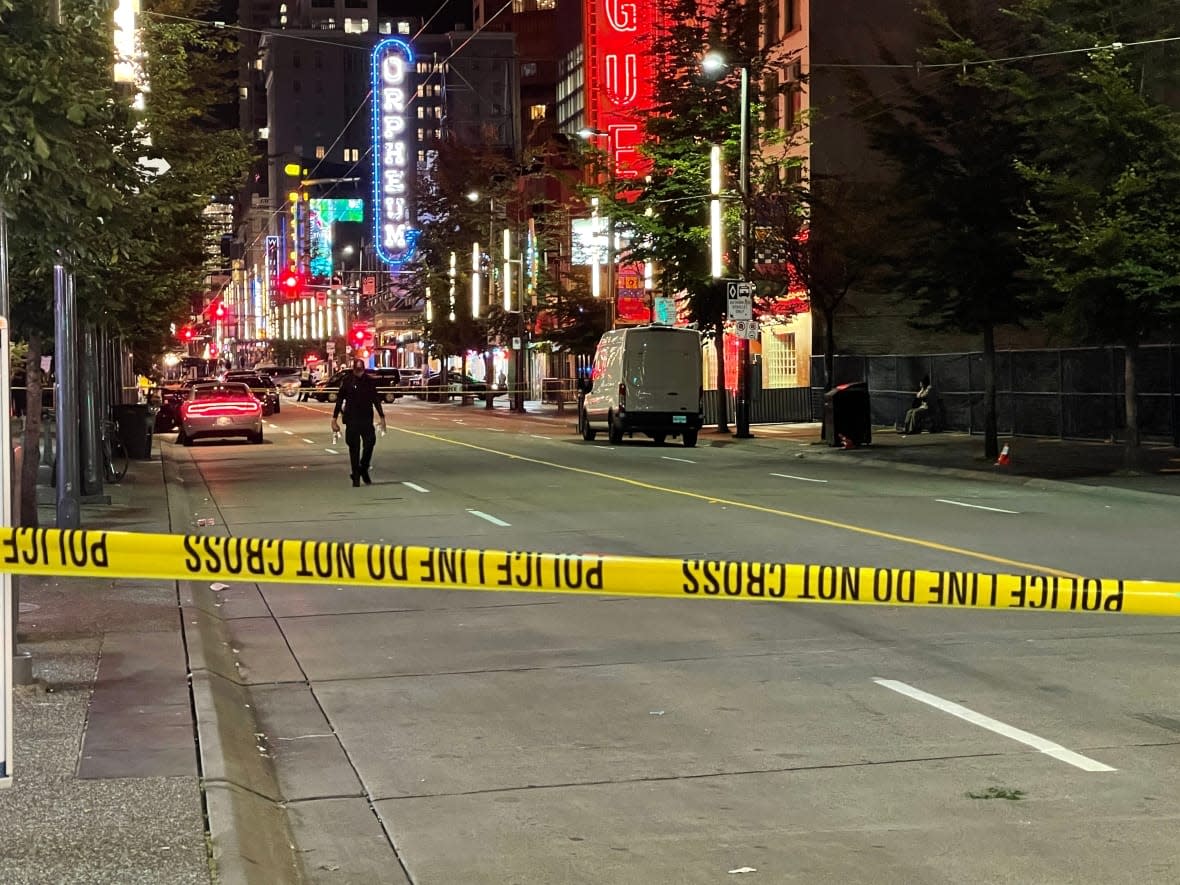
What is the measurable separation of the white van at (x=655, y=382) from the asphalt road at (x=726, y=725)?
66.3 ft

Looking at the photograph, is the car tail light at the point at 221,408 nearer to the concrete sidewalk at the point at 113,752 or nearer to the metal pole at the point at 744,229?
the metal pole at the point at 744,229

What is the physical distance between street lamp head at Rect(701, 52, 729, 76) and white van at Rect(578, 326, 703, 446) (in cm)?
700

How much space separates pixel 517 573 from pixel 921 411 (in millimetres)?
35254

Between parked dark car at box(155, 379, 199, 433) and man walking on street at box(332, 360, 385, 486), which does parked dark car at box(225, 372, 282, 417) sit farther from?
man walking on street at box(332, 360, 385, 486)

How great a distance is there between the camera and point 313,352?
545 feet

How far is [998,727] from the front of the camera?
809 cm

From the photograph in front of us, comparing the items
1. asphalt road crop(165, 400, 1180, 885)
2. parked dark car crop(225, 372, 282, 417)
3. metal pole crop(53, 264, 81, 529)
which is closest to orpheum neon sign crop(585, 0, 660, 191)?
parked dark car crop(225, 372, 282, 417)

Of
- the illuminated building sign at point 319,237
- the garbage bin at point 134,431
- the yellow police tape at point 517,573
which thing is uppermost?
the illuminated building sign at point 319,237

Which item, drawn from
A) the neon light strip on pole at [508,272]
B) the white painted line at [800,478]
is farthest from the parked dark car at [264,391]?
the white painted line at [800,478]

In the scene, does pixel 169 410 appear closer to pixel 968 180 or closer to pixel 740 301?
pixel 740 301

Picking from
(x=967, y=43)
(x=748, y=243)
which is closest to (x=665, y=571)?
(x=967, y=43)

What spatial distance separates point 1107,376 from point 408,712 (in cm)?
2829

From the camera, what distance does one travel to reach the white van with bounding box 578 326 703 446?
37500mm

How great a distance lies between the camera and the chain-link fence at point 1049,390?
33.0 meters
